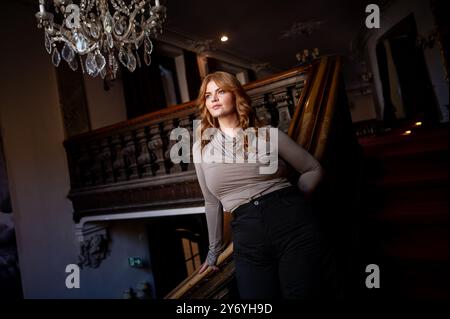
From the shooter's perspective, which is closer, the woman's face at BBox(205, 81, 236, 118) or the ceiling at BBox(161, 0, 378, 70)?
the woman's face at BBox(205, 81, 236, 118)

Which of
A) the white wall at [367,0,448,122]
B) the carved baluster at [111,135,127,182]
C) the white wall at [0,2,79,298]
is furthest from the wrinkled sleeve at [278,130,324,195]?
the white wall at [367,0,448,122]

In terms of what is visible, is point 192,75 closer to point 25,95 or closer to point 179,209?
point 25,95

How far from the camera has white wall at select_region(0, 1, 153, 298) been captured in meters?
4.03

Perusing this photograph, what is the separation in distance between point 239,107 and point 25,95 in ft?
13.2

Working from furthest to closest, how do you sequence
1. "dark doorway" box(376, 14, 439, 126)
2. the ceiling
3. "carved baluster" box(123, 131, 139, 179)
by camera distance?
"dark doorway" box(376, 14, 439, 126) < the ceiling < "carved baluster" box(123, 131, 139, 179)

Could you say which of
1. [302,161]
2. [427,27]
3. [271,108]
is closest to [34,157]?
[271,108]

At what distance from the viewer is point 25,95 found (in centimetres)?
429

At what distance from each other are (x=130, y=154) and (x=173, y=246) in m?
3.31

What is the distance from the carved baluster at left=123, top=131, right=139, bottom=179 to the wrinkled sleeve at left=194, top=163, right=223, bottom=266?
2587 millimetres

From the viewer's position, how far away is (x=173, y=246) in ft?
21.7

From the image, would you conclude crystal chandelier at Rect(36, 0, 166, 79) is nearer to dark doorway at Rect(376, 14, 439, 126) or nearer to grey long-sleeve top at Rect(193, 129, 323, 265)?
grey long-sleeve top at Rect(193, 129, 323, 265)

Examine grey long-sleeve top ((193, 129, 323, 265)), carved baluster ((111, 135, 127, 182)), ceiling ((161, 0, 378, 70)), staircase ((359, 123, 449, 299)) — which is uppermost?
ceiling ((161, 0, 378, 70))

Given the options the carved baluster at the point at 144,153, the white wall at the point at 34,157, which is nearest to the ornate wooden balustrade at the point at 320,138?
the carved baluster at the point at 144,153

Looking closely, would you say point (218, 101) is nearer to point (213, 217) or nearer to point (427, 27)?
point (213, 217)
